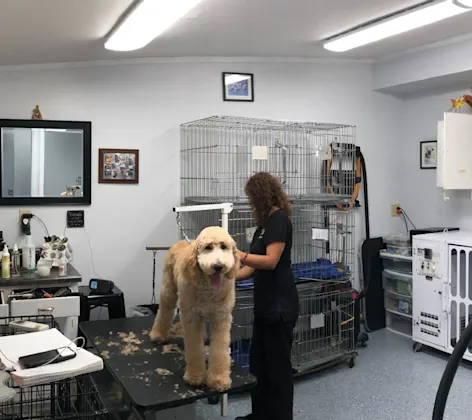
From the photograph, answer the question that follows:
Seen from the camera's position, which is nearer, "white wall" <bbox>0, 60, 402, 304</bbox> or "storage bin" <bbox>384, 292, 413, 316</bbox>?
"white wall" <bbox>0, 60, 402, 304</bbox>

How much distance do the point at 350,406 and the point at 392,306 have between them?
6.01 ft

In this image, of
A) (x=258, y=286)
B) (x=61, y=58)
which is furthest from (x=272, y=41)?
(x=258, y=286)

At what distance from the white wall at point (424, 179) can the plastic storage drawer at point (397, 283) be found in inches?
26.1

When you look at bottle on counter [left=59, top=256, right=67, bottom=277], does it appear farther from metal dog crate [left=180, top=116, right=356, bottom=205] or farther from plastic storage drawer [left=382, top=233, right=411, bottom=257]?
plastic storage drawer [left=382, top=233, right=411, bottom=257]

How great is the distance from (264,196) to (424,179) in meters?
2.95

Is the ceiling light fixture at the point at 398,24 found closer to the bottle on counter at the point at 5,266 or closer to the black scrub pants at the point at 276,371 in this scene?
the black scrub pants at the point at 276,371

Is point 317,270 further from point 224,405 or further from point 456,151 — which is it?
point 456,151

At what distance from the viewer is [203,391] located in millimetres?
2150

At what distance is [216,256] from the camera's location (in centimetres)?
212

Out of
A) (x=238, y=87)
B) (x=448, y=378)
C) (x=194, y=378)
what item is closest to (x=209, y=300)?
(x=194, y=378)

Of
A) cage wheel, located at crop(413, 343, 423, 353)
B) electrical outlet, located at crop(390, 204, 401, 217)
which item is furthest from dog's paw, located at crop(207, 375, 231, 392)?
electrical outlet, located at crop(390, 204, 401, 217)

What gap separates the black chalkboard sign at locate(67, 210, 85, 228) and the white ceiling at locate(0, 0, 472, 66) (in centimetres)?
113

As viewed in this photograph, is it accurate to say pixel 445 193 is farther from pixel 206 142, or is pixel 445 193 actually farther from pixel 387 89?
pixel 206 142

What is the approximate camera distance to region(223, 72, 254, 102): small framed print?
14.4 ft
